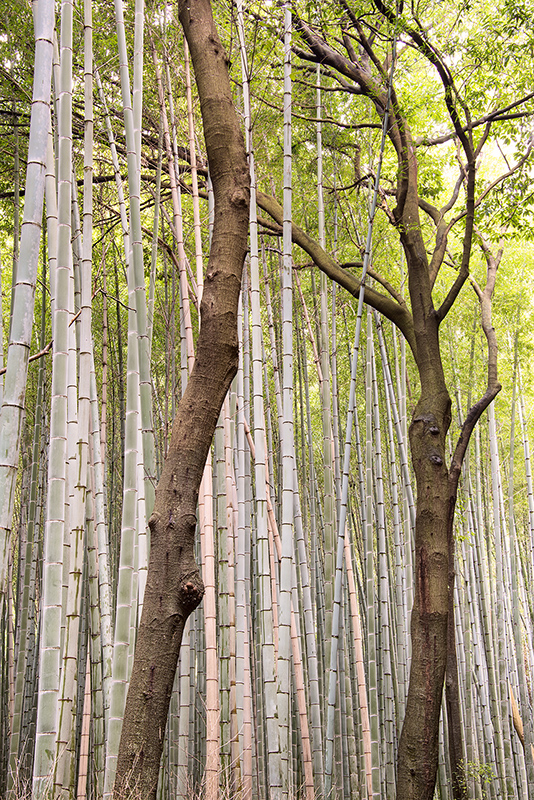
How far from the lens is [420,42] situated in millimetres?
3344

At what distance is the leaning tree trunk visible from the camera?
1608 mm

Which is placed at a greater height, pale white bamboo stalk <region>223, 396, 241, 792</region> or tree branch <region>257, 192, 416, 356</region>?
tree branch <region>257, 192, 416, 356</region>

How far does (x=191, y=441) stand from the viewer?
1841 millimetres

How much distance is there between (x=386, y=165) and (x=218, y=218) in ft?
10.8

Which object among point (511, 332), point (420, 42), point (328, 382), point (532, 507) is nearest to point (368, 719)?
point (328, 382)

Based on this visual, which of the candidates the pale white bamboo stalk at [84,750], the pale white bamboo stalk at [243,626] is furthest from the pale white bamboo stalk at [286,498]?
the pale white bamboo stalk at [84,750]

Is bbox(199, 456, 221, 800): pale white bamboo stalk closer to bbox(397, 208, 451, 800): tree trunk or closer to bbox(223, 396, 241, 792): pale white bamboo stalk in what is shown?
bbox(223, 396, 241, 792): pale white bamboo stalk

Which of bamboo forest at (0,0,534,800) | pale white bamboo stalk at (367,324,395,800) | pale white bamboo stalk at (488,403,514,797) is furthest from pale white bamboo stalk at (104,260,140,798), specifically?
pale white bamboo stalk at (488,403,514,797)

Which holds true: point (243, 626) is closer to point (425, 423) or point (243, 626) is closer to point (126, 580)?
point (126, 580)

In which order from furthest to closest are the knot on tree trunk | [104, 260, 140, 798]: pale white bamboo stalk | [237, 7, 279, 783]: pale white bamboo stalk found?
1. [237, 7, 279, 783]: pale white bamboo stalk
2. [104, 260, 140, 798]: pale white bamboo stalk
3. the knot on tree trunk

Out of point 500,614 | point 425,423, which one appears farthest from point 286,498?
point 500,614

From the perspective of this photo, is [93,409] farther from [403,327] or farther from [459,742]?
[459,742]

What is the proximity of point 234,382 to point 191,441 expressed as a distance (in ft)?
4.23

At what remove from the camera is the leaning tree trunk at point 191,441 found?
A: 161 centimetres
